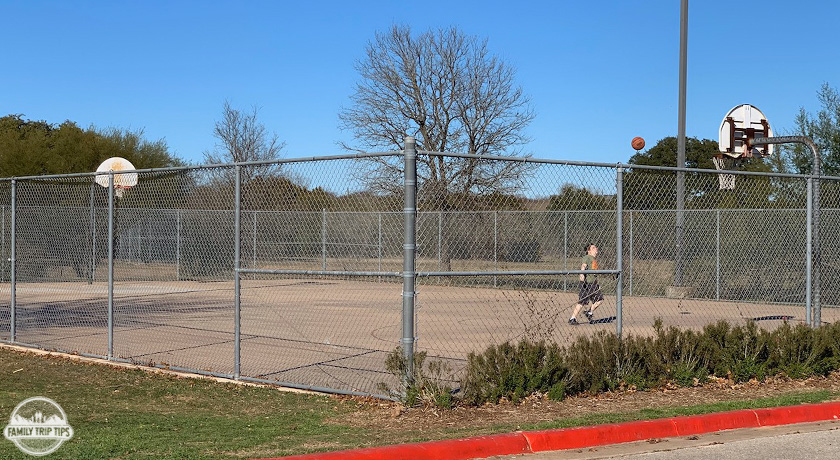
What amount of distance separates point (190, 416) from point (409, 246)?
245cm

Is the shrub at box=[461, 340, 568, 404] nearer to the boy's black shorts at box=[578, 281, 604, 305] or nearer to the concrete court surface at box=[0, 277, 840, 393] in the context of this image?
the concrete court surface at box=[0, 277, 840, 393]

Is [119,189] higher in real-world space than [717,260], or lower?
higher

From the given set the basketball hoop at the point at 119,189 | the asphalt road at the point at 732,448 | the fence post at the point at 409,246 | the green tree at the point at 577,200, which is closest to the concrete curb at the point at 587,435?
the asphalt road at the point at 732,448

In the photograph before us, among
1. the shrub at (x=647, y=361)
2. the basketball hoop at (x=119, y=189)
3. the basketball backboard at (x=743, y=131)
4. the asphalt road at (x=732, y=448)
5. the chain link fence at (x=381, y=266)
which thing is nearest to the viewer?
the asphalt road at (x=732, y=448)

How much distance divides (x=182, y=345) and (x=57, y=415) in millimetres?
4697

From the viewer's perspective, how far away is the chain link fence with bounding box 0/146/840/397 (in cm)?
1131

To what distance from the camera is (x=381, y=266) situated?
2694cm

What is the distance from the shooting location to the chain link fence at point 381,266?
11308 mm

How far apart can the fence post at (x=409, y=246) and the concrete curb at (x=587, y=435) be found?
1.46m

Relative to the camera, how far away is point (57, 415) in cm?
798

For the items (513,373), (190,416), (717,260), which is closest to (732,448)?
(513,373)

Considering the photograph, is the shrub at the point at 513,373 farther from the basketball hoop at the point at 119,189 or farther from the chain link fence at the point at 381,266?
the basketball hoop at the point at 119,189

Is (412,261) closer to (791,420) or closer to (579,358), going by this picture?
(579,358)

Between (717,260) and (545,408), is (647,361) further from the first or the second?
(717,260)
